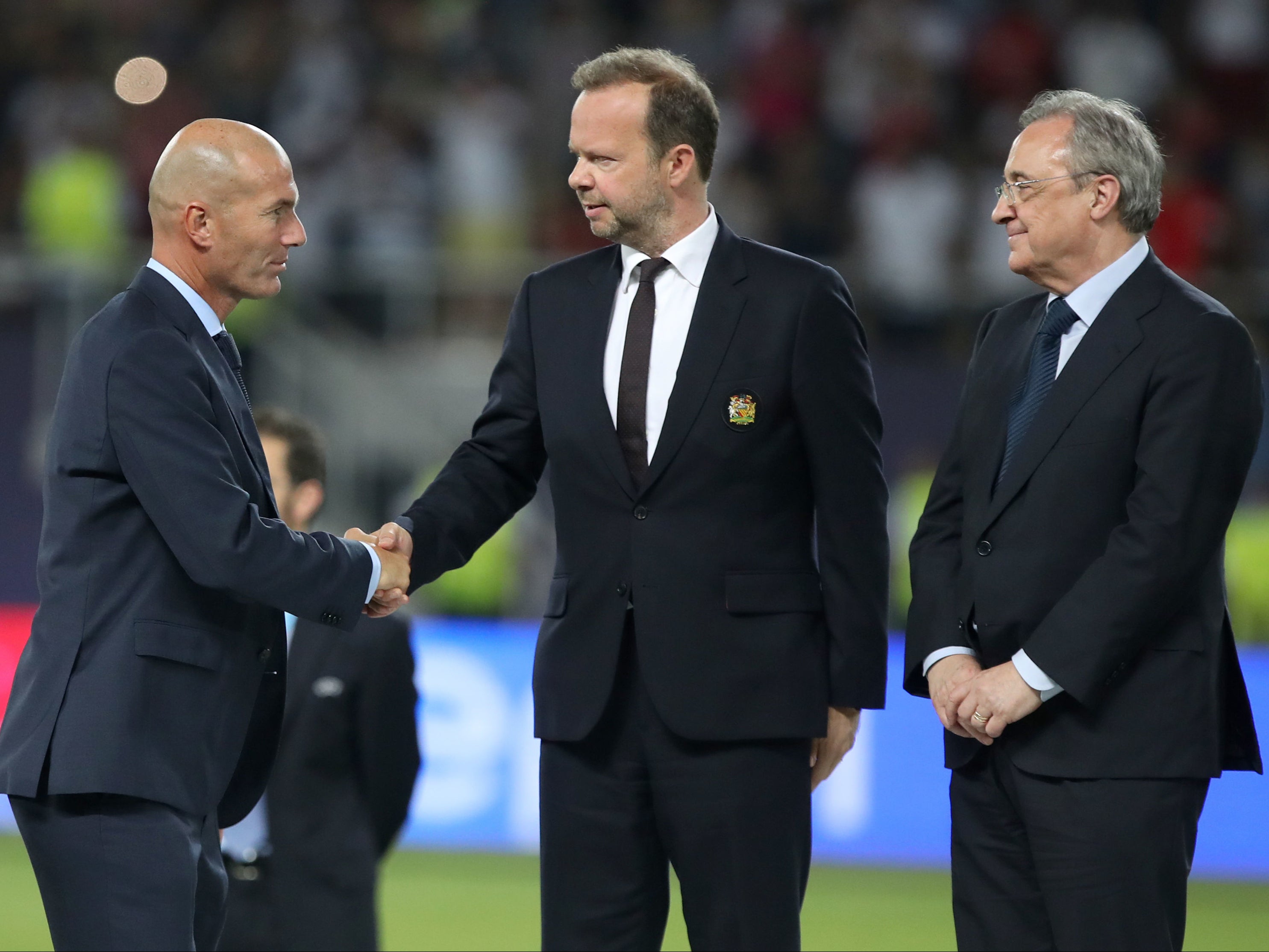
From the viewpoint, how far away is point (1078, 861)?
136 inches

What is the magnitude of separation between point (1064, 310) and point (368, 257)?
769 cm

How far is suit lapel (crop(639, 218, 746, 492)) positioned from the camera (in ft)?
12.3

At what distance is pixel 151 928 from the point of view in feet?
10.7

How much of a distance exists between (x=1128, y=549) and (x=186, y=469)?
1.87 m

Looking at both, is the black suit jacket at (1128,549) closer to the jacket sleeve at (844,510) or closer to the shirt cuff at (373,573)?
the jacket sleeve at (844,510)

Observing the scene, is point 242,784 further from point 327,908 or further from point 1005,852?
point 1005,852

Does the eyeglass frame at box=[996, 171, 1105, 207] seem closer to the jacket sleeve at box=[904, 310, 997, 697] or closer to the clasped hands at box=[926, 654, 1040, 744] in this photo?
the jacket sleeve at box=[904, 310, 997, 697]

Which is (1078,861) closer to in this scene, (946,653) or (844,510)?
(946,653)

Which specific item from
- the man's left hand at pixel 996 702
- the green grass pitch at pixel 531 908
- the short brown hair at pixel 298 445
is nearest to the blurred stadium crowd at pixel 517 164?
the green grass pitch at pixel 531 908

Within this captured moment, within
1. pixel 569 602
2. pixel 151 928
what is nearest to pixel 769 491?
pixel 569 602

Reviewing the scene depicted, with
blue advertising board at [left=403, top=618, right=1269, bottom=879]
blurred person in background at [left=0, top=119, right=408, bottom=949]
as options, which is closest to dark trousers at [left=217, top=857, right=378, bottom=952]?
blurred person in background at [left=0, top=119, right=408, bottom=949]

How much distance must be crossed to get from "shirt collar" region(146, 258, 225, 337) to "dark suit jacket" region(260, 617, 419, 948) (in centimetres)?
115

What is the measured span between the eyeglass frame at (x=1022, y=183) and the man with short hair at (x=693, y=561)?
43cm

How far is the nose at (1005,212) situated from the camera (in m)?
3.70
